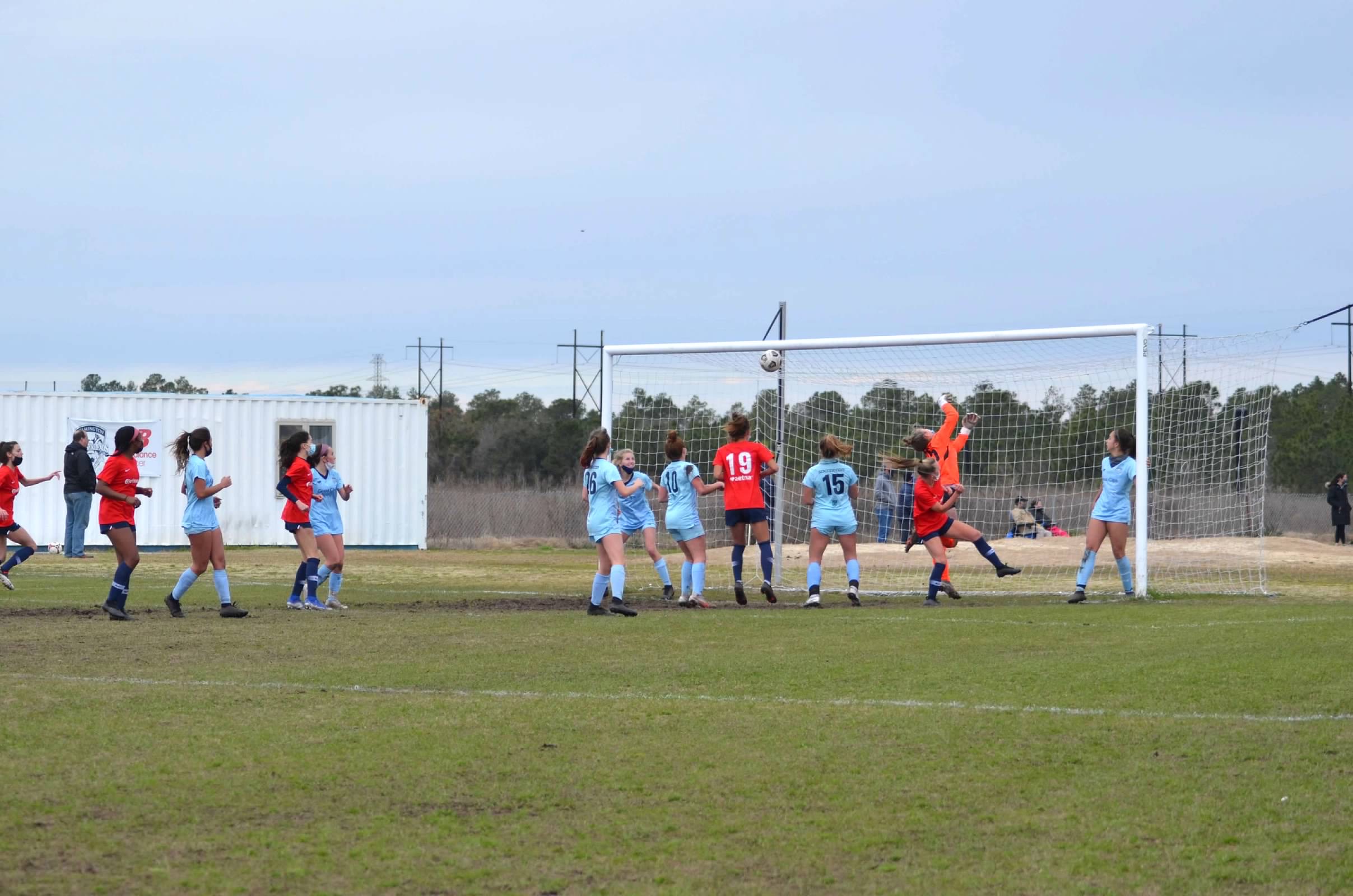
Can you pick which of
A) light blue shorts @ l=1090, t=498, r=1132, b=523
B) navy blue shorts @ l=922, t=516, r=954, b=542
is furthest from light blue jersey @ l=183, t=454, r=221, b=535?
light blue shorts @ l=1090, t=498, r=1132, b=523

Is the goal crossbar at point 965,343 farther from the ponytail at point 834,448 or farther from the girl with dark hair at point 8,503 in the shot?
the girl with dark hair at point 8,503

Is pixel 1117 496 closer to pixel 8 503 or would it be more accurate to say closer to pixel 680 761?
pixel 680 761

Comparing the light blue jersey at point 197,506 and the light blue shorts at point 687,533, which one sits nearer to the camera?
the light blue jersey at point 197,506

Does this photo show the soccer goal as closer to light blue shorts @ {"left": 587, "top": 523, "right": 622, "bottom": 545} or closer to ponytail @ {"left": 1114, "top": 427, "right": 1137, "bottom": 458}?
ponytail @ {"left": 1114, "top": 427, "right": 1137, "bottom": 458}

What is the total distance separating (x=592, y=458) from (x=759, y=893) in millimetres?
9808

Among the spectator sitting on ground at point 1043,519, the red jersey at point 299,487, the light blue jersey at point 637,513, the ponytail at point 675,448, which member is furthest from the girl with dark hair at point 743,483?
the spectator sitting on ground at point 1043,519

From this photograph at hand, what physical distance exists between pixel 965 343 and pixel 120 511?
33.2ft

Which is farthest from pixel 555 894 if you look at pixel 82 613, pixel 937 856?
pixel 82 613

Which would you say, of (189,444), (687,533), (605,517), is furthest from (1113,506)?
(189,444)

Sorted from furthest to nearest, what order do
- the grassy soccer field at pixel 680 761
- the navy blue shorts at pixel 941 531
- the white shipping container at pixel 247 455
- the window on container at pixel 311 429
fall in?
1. the window on container at pixel 311 429
2. the white shipping container at pixel 247 455
3. the navy blue shorts at pixel 941 531
4. the grassy soccer field at pixel 680 761

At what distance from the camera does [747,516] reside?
17.0 m

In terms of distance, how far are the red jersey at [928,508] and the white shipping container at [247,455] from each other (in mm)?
18876

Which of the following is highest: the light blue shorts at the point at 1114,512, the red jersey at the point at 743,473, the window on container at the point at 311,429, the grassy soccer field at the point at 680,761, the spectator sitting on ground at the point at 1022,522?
the window on container at the point at 311,429

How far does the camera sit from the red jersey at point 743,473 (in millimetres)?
16734
